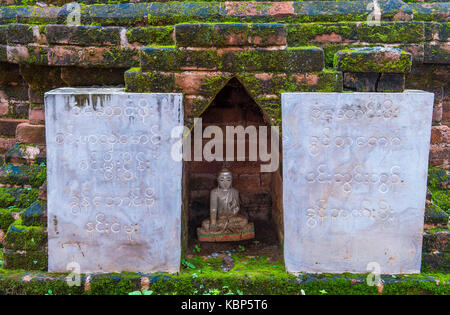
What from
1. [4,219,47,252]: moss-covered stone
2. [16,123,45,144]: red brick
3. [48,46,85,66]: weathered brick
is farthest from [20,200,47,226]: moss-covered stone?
[48,46,85,66]: weathered brick

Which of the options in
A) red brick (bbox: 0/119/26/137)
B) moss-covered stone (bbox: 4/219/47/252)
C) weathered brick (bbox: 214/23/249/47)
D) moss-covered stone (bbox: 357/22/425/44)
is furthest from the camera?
red brick (bbox: 0/119/26/137)

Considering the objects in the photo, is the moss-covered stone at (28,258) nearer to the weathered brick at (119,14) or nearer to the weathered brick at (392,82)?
the weathered brick at (119,14)

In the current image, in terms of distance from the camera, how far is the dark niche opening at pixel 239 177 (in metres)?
4.46

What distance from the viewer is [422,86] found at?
413 centimetres

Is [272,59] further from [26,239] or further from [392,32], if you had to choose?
[26,239]

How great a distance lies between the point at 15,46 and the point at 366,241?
12.5 ft

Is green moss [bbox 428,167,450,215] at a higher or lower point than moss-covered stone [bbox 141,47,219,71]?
lower

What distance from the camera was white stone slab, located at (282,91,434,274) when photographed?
3.27m

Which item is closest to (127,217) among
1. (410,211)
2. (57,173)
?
(57,173)

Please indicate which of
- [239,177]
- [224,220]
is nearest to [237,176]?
[239,177]

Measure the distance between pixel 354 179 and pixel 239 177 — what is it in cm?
163

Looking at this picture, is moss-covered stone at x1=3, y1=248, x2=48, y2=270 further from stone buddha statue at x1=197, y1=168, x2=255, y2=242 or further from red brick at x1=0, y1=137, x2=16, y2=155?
red brick at x1=0, y1=137, x2=16, y2=155

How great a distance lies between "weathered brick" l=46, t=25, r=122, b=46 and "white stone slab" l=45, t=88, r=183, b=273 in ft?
1.74

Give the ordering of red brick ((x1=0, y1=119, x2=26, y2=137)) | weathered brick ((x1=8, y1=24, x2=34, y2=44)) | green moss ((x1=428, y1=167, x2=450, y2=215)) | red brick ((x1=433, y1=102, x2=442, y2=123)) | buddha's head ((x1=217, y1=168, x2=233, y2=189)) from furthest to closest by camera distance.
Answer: red brick ((x1=0, y1=119, x2=26, y2=137))
red brick ((x1=433, y1=102, x2=442, y2=123))
buddha's head ((x1=217, y1=168, x2=233, y2=189))
green moss ((x1=428, y1=167, x2=450, y2=215))
weathered brick ((x1=8, y1=24, x2=34, y2=44))
